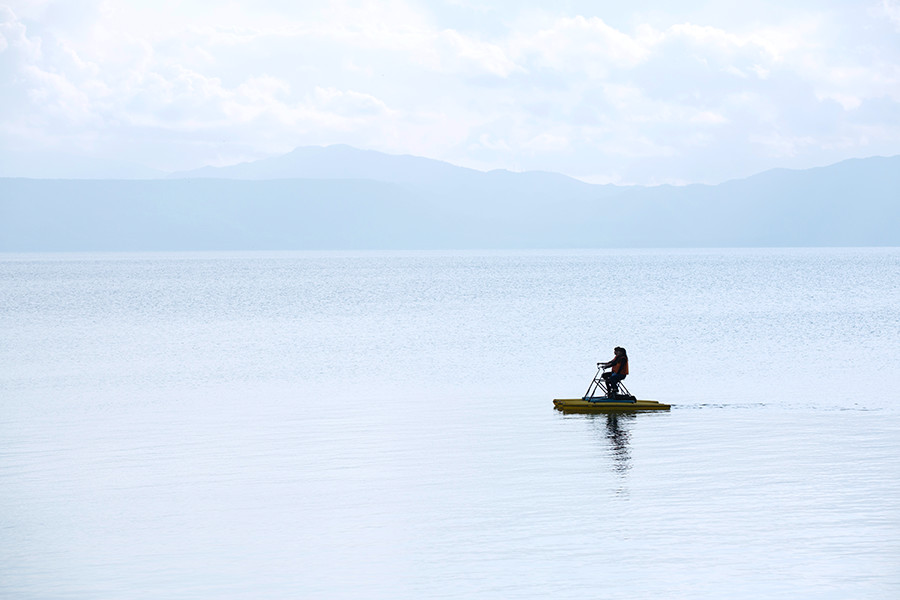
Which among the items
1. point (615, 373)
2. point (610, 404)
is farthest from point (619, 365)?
point (610, 404)

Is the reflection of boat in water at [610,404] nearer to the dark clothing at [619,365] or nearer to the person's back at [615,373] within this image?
the person's back at [615,373]

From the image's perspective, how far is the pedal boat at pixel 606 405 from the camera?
30609mm

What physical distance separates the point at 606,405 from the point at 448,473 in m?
8.93

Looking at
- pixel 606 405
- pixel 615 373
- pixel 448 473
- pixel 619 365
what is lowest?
pixel 448 473

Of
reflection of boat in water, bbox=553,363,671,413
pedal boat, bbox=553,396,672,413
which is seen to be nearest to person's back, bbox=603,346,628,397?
reflection of boat in water, bbox=553,363,671,413

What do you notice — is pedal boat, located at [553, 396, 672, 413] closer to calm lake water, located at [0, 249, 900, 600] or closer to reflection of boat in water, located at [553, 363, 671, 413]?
reflection of boat in water, located at [553, 363, 671, 413]

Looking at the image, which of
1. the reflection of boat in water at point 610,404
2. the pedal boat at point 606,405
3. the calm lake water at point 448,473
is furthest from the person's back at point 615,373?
the calm lake water at point 448,473

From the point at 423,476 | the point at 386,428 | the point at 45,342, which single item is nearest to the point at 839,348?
the point at 386,428

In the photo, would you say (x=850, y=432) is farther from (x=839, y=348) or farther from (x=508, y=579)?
(x=839, y=348)

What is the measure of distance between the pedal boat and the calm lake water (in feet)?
2.91

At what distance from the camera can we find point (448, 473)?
898 inches

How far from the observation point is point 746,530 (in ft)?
58.4

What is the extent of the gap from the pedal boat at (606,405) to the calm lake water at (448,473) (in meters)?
0.89

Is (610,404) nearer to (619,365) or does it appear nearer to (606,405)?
(606,405)
